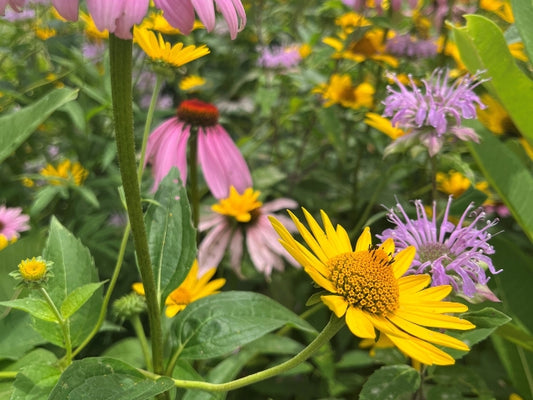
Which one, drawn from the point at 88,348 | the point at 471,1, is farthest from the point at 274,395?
the point at 471,1

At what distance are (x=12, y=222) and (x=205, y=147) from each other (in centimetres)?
38

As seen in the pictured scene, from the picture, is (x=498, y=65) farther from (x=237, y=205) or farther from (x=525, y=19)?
(x=237, y=205)

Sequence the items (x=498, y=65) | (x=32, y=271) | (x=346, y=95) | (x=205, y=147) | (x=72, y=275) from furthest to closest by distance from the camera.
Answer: (x=346, y=95)
(x=205, y=147)
(x=498, y=65)
(x=72, y=275)
(x=32, y=271)

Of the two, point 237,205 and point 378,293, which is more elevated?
point 378,293

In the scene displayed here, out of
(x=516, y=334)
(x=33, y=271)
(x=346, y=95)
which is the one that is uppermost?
(x=33, y=271)

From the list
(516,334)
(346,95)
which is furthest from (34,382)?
(346,95)

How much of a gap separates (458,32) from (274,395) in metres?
0.59

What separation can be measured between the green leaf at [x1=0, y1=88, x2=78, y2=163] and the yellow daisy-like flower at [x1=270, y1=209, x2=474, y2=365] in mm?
345

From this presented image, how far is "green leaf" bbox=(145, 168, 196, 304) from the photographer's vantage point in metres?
0.53

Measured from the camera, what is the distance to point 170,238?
0.55m

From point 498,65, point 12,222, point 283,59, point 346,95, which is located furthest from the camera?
point 283,59

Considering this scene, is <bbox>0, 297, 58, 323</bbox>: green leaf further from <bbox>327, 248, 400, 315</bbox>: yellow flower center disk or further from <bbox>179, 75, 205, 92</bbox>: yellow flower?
<bbox>179, 75, 205, 92</bbox>: yellow flower

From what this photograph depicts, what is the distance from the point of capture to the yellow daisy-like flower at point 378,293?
1.22 ft

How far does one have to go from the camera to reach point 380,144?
3.34 feet
